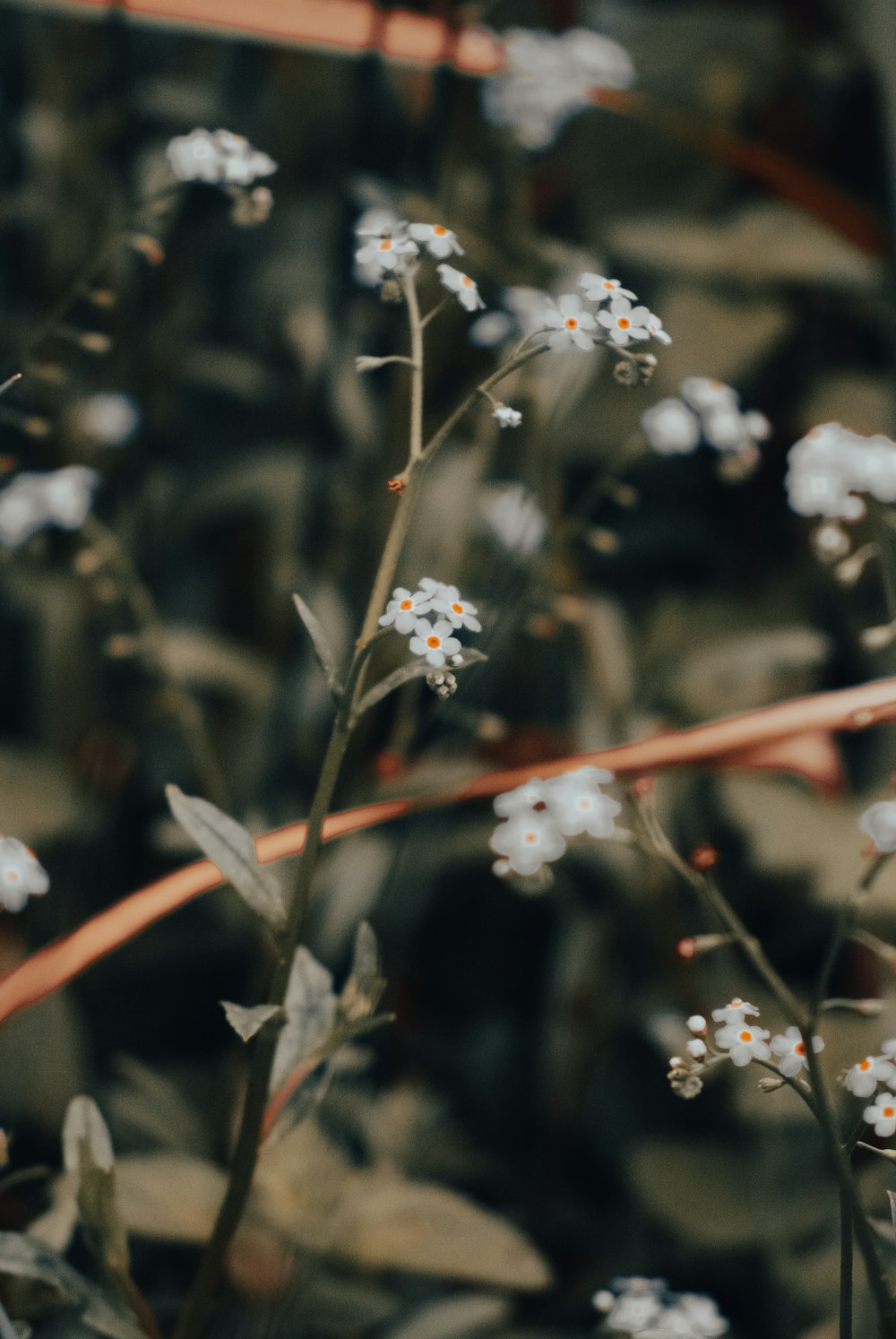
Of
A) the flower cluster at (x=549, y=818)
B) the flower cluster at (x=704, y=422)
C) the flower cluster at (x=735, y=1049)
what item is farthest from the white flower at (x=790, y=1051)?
the flower cluster at (x=704, y=422)

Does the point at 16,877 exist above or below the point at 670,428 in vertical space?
below

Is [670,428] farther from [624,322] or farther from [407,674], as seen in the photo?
[407,674]

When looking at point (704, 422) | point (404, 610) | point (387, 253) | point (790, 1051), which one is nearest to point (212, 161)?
point (387, 253)

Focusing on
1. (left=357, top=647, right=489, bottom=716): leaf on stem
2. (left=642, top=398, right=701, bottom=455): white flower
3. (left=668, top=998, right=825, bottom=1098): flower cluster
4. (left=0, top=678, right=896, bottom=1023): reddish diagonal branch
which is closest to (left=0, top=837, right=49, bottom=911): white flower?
(left=0, top=678, right=896, bottom=1023): reddish diagonal branch

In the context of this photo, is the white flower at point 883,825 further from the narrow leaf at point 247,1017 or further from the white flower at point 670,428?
the white flower at point 670,428

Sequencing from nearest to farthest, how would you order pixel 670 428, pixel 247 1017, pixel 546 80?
pixel 247 1017 → pixel 670 428 → pixel 546 80

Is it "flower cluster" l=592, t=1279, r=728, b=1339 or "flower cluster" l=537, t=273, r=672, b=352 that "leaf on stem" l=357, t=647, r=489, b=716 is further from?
"flower cluster" l=592, t=1279, r=728, b=1339
